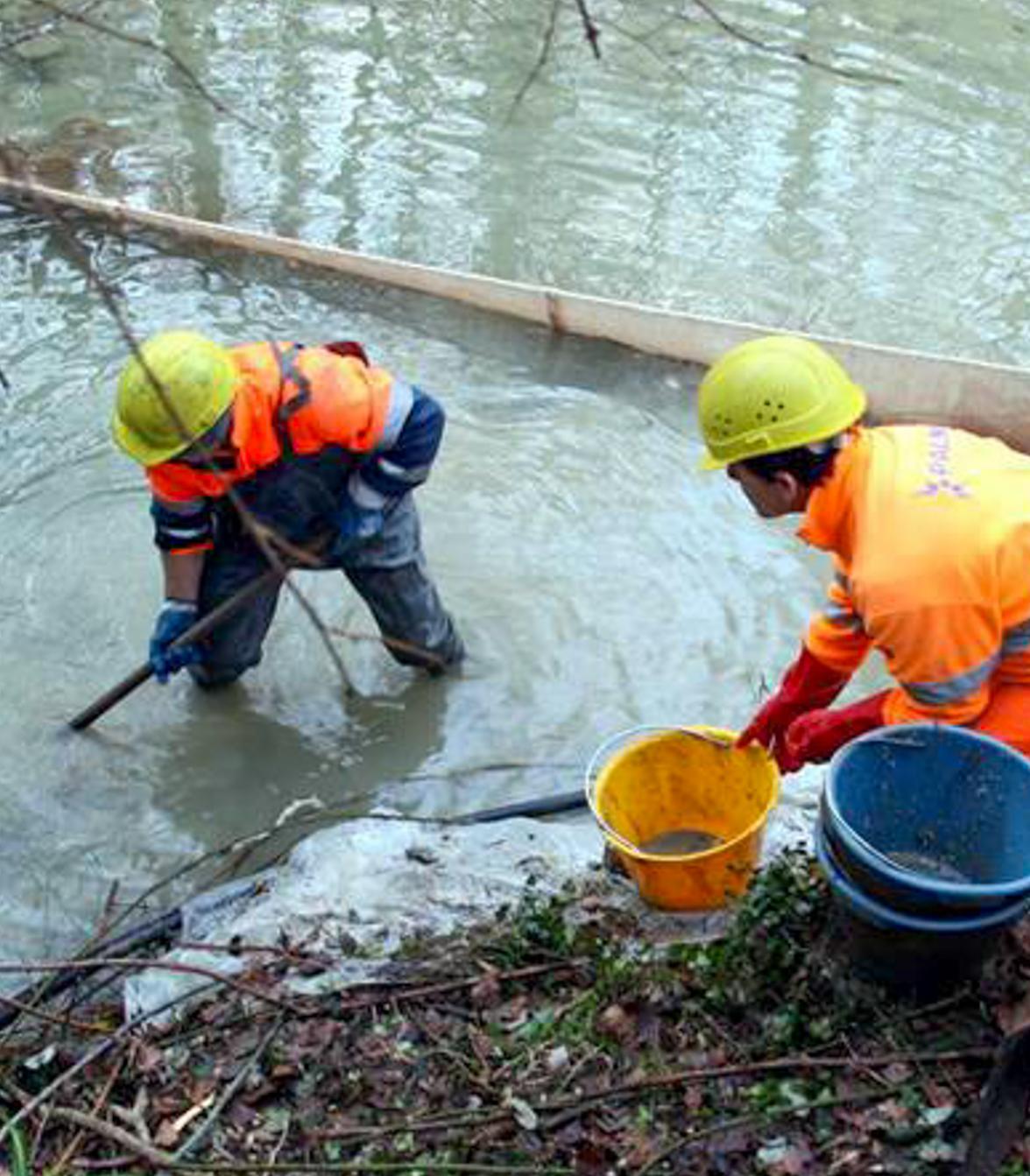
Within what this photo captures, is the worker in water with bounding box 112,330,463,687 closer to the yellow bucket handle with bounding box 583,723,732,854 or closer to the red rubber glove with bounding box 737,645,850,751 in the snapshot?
the yellow bucket handle with bounding box 583,723,732,854

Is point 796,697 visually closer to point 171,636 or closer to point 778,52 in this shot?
point 778,52

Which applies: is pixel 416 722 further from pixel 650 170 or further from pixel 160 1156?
pixel 650 170

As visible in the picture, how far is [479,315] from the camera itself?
7.49 metres

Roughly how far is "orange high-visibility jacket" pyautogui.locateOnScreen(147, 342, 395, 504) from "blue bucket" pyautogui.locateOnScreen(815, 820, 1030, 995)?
2137mm

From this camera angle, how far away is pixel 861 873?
2.96 metres

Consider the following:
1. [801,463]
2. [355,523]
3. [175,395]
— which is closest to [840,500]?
[801,463]

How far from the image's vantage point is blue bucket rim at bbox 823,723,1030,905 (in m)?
2.78

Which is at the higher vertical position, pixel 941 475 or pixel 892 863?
pixel 941 475

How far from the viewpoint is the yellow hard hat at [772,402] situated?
3.24 metres

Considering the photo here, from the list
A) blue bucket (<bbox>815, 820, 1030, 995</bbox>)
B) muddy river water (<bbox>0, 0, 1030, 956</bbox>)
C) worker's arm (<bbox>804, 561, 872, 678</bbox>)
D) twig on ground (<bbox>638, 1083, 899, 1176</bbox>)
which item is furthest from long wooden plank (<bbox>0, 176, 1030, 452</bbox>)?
twig on ground (<bbox>638, 1083, 899, 1176</bbox>)

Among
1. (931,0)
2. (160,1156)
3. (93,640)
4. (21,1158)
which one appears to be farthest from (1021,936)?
(931,0)

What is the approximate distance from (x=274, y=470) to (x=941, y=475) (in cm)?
236

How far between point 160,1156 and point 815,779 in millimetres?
2452

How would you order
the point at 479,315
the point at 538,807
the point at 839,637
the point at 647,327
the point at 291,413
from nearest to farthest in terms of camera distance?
the point at 839,637, the point at 291,413, the point at 538,807, the point at 647,327, the point at 479,315
